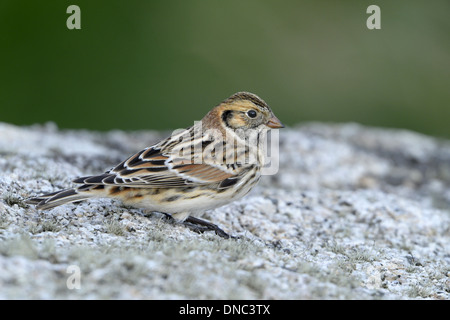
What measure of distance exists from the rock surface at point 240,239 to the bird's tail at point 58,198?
0.22 metres

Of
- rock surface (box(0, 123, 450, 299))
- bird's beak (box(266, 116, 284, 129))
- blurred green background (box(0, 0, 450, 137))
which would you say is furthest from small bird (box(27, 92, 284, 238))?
blurred green background (box(0, 0, 450, 137))

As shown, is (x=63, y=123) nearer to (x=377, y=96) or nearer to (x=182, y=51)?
(x=182, y=51)

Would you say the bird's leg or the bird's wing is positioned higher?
the bird's wing

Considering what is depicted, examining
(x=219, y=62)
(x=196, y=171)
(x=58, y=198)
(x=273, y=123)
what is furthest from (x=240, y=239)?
(x=219, y=62)

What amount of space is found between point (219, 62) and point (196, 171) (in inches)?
493

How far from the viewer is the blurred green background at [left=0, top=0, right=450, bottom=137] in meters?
16.0

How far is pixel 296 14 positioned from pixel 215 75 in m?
4.03

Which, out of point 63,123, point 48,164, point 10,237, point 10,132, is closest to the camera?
point 10,237

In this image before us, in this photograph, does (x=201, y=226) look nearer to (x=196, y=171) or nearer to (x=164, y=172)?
(x=196, y=171)

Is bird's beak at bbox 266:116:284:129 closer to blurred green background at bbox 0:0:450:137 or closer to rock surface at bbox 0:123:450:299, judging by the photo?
rock surface at bbox 0:123:450:299

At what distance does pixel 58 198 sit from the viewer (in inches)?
236

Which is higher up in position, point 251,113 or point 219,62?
point 219,62

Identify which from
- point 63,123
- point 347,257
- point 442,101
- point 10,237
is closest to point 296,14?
point 442,101

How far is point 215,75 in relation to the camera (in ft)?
60.2
